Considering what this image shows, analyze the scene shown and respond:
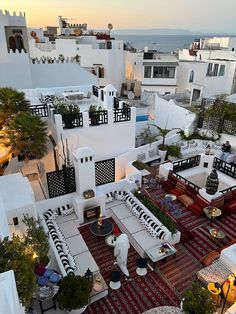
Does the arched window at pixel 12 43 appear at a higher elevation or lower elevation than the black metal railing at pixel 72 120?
higher

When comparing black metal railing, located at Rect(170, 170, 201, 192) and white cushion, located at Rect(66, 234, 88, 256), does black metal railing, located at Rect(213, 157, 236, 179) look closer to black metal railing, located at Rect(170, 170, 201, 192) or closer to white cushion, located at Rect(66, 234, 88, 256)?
black metal railing, located at Rect(170, 170, 201, 192)

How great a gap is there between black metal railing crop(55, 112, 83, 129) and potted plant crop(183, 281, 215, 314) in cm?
1028

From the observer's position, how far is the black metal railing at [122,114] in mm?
15664


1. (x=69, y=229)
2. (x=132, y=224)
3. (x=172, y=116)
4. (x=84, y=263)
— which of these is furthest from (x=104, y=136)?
(x=172, y=116)

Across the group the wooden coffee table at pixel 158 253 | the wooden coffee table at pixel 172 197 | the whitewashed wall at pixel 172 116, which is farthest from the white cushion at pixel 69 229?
the whitewashed wall at pixel 172 116

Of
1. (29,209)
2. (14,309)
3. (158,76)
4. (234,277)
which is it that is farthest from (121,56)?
(14,309)

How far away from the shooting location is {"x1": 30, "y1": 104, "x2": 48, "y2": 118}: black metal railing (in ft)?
50.4

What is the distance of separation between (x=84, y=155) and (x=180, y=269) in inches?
253

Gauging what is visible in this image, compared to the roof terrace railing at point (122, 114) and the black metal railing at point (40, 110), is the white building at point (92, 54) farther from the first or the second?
the roof terrace railing at point (122, 114)

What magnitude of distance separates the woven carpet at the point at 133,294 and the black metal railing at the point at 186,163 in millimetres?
6551

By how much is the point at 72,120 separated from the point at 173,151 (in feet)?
23.6

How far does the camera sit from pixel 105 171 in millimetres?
14914

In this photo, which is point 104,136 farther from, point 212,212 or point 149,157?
point 212,212

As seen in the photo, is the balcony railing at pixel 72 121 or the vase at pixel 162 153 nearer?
the balcony railing at pixel 72 121
